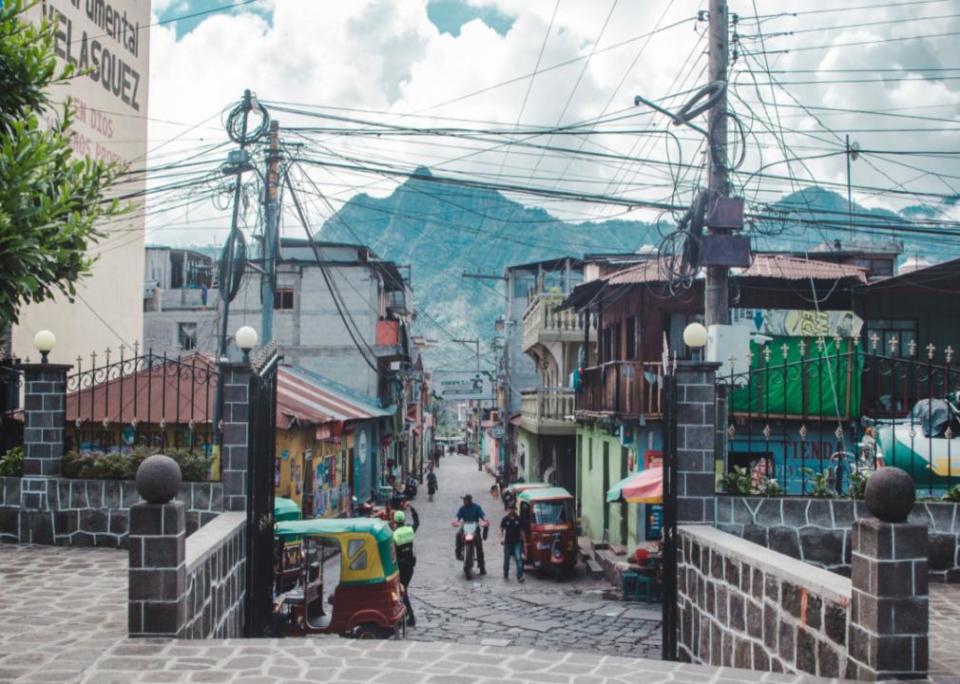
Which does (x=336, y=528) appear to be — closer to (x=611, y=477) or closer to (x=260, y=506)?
(x=260, y=506)

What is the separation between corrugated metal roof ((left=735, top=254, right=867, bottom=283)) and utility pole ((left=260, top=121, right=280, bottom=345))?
957 cm

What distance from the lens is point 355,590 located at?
11312mm

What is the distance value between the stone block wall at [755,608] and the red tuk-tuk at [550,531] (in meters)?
10.5

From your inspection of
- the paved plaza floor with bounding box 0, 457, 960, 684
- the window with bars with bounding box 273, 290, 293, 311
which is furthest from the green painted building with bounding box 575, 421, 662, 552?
the window with bars with bounding box 273, 290, 293, 311

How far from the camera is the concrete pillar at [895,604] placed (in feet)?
18.2

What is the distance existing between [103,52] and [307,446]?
11663 mm

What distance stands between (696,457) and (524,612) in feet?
22.3

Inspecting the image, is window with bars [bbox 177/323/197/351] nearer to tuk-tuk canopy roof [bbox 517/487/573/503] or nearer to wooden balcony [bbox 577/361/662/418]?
tuk-tuk canopy roof [bbox 517/487/573/503]

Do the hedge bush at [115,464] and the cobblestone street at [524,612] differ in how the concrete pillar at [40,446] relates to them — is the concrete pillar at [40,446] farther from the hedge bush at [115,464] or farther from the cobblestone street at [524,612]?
the cobblestone street at [524,612]

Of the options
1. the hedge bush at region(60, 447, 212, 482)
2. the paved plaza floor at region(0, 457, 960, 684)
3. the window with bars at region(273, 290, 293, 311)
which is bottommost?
the paved plaza floor at region(0, 457, 960, 684)

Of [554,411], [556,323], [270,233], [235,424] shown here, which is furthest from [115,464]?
[556,323]

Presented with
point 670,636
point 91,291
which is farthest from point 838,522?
point 91,291

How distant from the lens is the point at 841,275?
65.3 ft

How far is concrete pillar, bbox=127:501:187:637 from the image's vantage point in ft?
21.2
